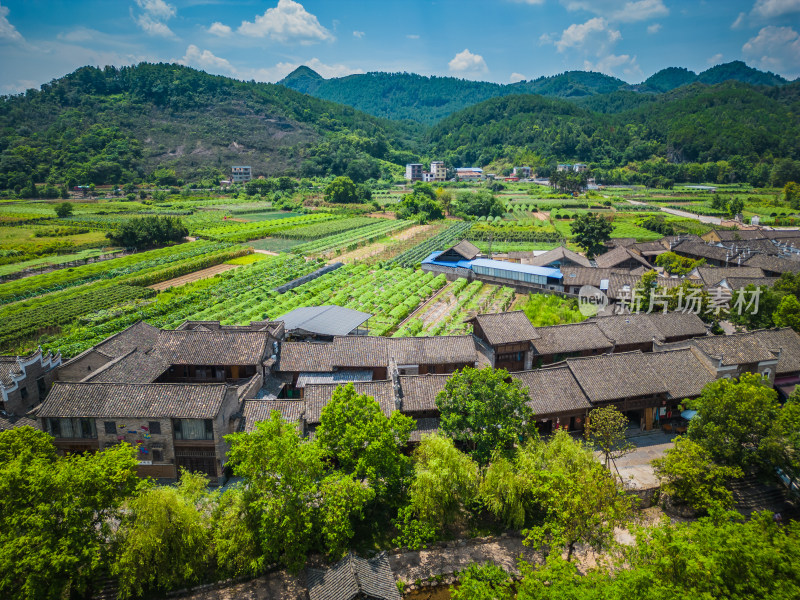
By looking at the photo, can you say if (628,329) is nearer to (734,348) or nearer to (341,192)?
(734,348)

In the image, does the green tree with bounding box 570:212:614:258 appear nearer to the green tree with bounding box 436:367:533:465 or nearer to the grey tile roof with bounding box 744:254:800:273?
the grey tile roof with bounding box 744:254:800:273

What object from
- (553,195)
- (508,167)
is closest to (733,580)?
(553,195)

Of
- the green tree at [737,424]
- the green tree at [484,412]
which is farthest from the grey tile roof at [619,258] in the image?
the green tree at [484,412]

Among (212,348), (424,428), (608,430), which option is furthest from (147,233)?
(608,430)

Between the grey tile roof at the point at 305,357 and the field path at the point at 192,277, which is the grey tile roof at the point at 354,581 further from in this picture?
the field path at the point at 192,277

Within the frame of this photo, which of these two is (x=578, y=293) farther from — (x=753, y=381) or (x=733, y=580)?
(x=733, y=580)
